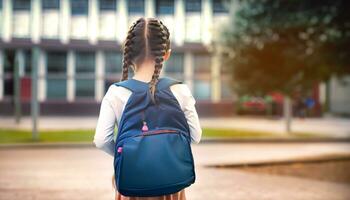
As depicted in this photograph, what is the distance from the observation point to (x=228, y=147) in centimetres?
1480

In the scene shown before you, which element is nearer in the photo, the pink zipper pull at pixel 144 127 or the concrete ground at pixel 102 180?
the pink zipper pull at pixel 144 127

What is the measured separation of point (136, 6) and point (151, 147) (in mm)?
34086

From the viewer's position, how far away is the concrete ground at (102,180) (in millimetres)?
7314

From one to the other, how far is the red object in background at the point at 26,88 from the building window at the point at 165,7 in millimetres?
8915

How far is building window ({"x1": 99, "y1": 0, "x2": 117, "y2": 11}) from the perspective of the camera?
35.4 metres

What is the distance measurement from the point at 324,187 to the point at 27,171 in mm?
4760

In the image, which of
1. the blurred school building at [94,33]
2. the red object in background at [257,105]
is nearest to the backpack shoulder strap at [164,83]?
the red object in background at [257,105]

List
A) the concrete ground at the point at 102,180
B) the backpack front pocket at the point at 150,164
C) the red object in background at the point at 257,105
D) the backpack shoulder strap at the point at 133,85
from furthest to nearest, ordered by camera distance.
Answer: the red object in background at the point at 257,105
the concrete ground at the point at 102,180
the backpack shoulder strap at the point at 133,85
the backpack front pocket at the point at 150,164

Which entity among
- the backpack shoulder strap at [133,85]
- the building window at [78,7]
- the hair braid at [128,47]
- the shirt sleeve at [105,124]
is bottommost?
the shirt sleeve at [105,124]

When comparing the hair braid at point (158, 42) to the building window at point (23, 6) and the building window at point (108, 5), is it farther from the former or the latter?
the building window at point (23, 6)

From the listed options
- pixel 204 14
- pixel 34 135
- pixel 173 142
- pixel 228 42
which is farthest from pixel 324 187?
pixel 204 14

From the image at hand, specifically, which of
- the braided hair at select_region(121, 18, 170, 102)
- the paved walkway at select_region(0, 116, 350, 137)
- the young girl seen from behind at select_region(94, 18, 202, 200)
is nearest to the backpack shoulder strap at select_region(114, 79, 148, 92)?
the young girl seen from behind at select_region(94, 18, 202, 200)

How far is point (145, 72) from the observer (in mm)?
2641

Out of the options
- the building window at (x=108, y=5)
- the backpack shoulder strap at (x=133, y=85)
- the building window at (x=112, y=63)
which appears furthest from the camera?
the building window at (x=108, y=5)
